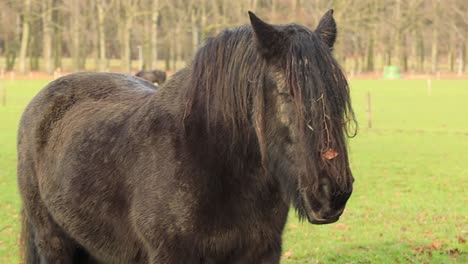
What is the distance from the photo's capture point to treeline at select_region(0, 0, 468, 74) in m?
59.3

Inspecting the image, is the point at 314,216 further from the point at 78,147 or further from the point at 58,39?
the point at 58,39

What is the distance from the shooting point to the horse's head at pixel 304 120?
104 inches

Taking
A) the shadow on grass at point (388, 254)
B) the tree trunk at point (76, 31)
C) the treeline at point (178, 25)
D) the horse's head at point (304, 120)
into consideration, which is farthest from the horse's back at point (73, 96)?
the tree trunk at point (76, 31)

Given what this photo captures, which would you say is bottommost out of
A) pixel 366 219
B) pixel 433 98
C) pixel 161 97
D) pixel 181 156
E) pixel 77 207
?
pixel 433 98

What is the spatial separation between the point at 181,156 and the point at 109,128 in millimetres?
725

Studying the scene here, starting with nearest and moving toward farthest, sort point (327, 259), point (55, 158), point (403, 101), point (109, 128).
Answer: point (109, 128)
point (55, 158)
point (327, 259)
point (403, 101)

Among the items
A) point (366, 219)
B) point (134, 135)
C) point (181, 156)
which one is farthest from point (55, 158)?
point (366, 219)

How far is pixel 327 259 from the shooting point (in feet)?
22.6

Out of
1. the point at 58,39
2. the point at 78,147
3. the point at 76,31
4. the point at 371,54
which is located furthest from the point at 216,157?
the point at 371,54

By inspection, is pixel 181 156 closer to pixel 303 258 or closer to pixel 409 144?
pixel 303 258

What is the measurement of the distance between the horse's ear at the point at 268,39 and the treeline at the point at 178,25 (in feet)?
174

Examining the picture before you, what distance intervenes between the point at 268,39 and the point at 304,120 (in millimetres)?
388

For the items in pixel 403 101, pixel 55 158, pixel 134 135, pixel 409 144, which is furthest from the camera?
pixel 403 101

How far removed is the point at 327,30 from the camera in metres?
3.12
